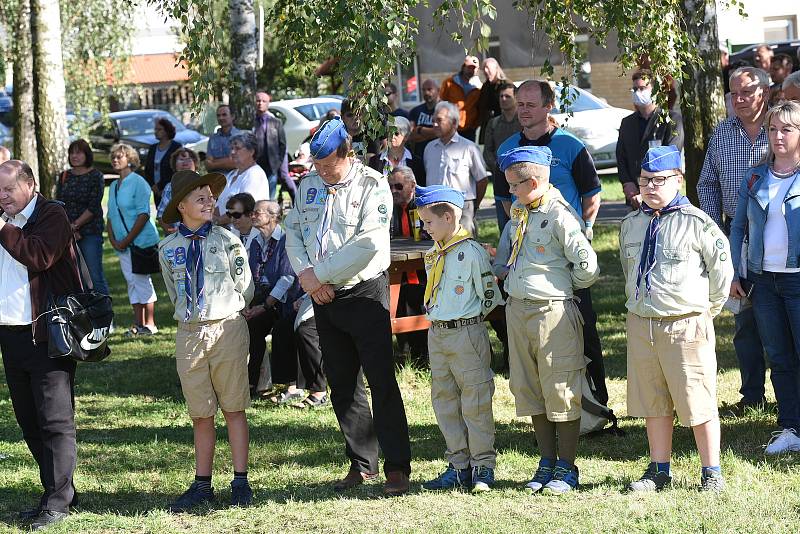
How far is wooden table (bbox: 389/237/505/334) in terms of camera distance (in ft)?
26.5

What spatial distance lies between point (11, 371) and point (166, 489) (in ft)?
3.69

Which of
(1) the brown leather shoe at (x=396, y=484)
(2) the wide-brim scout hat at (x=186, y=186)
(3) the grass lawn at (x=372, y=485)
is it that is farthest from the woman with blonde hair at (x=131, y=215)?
(1) the brown leather shoe at (x=396, y=484)

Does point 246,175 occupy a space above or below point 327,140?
below

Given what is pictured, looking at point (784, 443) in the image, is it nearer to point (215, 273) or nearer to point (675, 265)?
point (675, 265)

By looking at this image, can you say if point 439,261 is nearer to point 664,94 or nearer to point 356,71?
point 356,71

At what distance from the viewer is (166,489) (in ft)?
21.5

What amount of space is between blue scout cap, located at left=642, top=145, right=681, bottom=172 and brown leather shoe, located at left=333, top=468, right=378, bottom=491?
221 centimetres

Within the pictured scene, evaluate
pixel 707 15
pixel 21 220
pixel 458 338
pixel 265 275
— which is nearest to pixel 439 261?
pixel 458 338

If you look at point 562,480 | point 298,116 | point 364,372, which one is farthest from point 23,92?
point 562,480

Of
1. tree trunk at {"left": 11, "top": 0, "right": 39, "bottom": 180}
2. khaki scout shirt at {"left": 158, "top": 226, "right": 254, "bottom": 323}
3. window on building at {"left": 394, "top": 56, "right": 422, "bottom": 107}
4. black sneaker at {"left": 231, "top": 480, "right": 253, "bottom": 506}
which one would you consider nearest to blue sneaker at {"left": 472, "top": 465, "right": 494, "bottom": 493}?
black sneaker at {"left": 231, "top": 480, "right": 253, "bottom": 506}

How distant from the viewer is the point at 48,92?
1414 cm

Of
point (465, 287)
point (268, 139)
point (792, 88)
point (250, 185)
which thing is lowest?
point (465, 287)

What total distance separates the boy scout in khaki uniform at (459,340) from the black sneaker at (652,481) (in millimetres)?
739

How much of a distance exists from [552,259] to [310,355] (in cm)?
298
